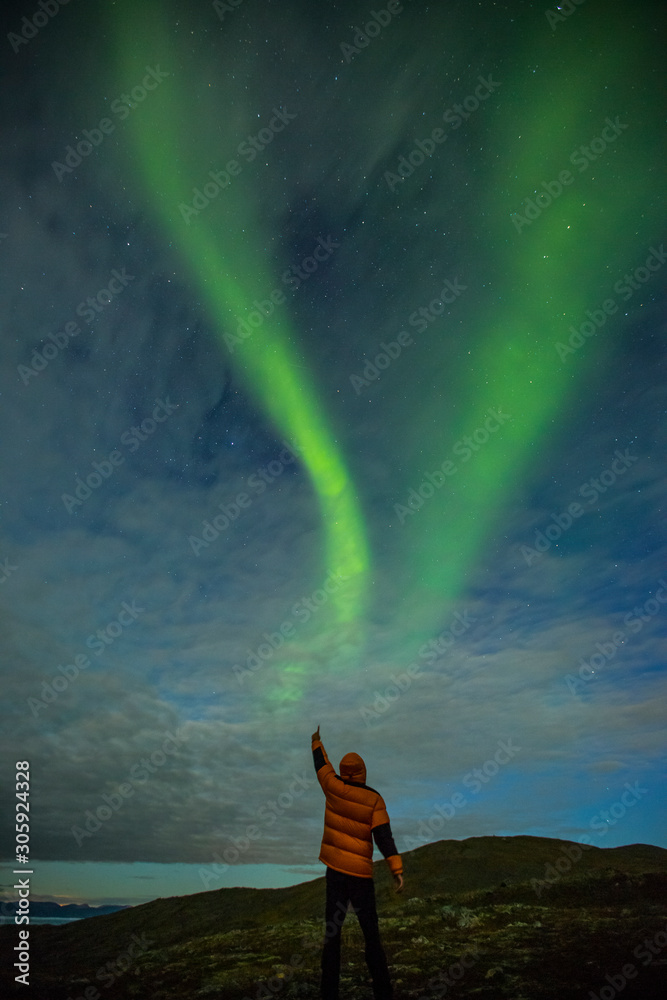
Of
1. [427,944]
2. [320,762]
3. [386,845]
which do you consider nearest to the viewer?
[386,845]

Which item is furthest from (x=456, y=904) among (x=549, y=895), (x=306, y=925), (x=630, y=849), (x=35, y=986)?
(x=630, y=849)

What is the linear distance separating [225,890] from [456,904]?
15950 millimetres

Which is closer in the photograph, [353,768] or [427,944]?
[353,768]

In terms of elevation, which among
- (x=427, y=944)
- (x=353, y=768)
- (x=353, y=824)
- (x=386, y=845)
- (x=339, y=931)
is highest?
(x=353, y=768)

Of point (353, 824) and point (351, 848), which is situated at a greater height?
point (353, 824)

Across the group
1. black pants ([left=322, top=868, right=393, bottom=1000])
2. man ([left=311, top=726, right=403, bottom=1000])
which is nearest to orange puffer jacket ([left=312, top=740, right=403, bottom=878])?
man ([left=311, top=726, right=403, bottom=1000])

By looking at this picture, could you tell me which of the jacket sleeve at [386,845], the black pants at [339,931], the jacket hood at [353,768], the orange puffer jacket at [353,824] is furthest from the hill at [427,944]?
the jacket hood at [353,768]

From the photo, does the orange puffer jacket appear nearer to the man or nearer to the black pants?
the man

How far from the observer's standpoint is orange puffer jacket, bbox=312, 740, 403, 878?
7438 millimetres

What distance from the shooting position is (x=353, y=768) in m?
7.71

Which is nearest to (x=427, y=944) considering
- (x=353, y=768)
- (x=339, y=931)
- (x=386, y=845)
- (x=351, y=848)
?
(x=339, y=931)

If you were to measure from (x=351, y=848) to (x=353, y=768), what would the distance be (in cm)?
93

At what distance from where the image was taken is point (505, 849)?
2766cm

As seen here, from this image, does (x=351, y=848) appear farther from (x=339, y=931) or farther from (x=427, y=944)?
(x=427, y=944)
